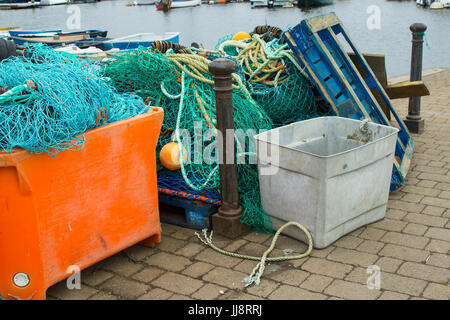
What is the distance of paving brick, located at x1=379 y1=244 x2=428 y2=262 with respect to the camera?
11.2 ft

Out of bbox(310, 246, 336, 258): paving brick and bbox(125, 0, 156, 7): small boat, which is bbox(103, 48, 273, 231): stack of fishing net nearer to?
bbox(310, 246, 336, 258): paving brick

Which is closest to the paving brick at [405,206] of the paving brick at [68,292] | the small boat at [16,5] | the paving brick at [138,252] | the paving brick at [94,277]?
the paving brick at [138,252]

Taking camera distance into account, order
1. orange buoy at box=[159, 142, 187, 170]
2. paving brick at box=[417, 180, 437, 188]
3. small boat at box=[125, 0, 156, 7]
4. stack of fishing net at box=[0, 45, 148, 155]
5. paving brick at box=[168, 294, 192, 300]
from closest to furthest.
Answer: stack of fishing net at box=[0, 45, 148, 155]
paving brick at box=[168, 294, 192, 300]
orange buoy at box=[159, 142, 187, 170]
paving brick at box=[417, 180, 437, 188]
small boat at box=[125, 0, 156, 7]

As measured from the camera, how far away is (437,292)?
9.90 ft

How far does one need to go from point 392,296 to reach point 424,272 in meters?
0.38

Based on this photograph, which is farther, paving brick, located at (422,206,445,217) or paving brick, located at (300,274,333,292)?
paving brick, located at (422,206,445,217)

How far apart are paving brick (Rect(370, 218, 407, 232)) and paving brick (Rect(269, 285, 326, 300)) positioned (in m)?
1.06

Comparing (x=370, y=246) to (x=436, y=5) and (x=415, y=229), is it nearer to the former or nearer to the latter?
(x=415, y=229)

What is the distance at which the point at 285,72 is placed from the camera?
4781 mm

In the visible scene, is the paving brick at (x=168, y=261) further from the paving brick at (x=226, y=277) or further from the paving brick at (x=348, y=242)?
the paving brick at (x=348, y=242)

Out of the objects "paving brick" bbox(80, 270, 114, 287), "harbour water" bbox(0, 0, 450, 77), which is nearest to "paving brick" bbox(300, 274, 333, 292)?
"paving brick" bbox(80, 270, 114, 287)

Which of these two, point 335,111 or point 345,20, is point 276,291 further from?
point 345,20

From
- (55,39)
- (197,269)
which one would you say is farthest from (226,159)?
(55,39)

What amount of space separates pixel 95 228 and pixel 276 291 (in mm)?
1170
